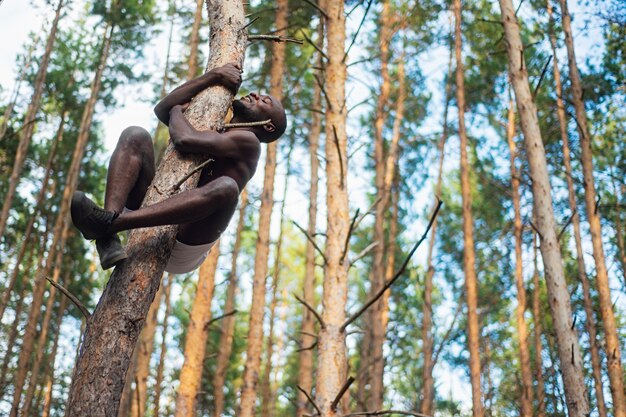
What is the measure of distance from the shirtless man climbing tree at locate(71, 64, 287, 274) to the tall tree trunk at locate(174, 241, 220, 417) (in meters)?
4.23

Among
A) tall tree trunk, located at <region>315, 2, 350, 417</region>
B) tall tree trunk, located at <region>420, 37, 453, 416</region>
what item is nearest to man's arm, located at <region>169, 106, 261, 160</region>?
tall tree trunk, located at <region>315, 2, 350, 417</region>

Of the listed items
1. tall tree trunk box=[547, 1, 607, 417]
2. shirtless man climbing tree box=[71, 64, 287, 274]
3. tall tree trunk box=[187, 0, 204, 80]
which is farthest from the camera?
tall tree trunk box=[187, 0, 204, 80]

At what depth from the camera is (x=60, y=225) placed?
Answer: 11.6 meters

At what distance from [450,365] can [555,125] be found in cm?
712

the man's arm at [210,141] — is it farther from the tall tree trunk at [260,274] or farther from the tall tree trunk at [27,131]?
the tall tree trunk at [27,131]

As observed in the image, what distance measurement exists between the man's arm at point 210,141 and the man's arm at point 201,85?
0.07m

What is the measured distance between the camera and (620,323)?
13.6m

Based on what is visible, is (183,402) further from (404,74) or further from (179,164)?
(404,74)

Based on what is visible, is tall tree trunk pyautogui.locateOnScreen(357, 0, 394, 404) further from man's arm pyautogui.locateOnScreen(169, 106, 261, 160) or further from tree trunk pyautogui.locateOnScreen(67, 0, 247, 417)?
tree trunk pyautogui.locateOnScreen(67, 0, 247, 417)

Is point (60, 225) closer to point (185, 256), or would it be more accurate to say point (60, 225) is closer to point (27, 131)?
point (27, 131)

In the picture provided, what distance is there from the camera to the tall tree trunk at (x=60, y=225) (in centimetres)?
1024

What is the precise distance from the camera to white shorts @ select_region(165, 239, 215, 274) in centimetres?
283

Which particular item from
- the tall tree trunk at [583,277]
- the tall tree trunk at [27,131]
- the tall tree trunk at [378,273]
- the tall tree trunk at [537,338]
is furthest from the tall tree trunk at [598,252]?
the tall tree trunk at [27,131]

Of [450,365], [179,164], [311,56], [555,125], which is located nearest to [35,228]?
[311,56]
